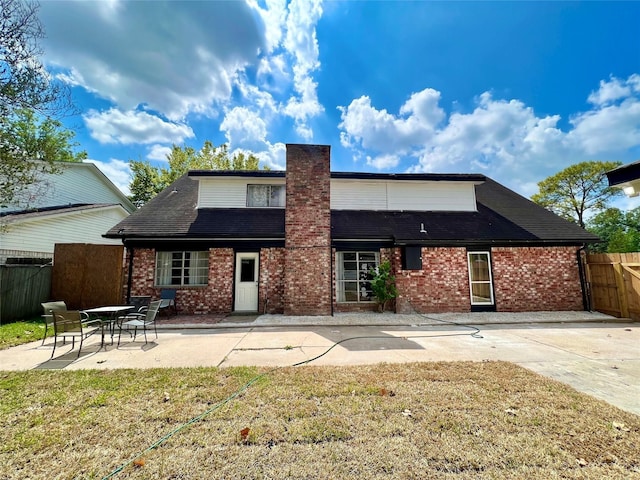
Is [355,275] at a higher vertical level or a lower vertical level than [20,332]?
higher

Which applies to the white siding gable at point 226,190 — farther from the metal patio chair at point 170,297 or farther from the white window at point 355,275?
the white window at point 355,275

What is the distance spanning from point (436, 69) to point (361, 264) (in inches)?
331

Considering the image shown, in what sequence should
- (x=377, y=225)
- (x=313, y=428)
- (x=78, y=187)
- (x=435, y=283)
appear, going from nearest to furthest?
(x=313, y=428) < (x=435, y=283) < (x=377, y=225) < (x=78, y=187)

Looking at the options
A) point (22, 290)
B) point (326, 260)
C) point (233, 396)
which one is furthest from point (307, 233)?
point (22, 290)

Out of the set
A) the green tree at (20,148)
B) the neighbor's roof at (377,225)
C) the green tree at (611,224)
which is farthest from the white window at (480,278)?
the green tree at (611,224)

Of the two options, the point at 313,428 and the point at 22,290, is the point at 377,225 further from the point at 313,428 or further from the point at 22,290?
the point at 22,290

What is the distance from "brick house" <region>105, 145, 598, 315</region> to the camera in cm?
948

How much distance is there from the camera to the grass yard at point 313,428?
7.07 ft

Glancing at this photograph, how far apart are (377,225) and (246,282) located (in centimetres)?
551

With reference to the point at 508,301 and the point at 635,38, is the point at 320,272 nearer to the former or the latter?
the point at 508,301

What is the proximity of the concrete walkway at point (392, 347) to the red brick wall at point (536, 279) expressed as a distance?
1.19 meters

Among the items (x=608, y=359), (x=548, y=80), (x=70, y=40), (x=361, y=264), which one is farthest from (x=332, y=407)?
(x=548, y=80)

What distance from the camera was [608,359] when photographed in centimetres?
488

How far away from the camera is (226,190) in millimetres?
11656
